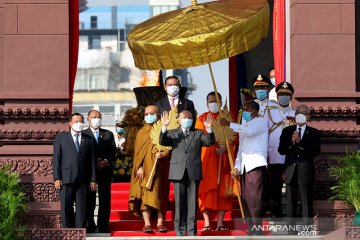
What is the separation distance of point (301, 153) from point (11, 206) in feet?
12.6

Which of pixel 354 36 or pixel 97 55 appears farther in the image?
pixel 97 55

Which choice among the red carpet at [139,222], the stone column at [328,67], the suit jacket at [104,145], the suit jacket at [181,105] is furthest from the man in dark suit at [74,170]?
the stone column at [328,67]

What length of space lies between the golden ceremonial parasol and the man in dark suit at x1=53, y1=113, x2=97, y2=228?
4.46 feet

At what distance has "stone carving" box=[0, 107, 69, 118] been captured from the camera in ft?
66.6

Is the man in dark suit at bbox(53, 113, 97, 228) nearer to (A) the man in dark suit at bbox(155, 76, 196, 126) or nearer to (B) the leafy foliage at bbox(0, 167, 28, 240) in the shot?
(B) the leafy foliage at bbox(0, 167, 28, 240)

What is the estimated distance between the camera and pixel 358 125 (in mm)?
20500

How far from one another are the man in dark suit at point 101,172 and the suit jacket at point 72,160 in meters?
0.31

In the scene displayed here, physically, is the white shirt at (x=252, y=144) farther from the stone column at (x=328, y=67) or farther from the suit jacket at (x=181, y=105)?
the stone column at (x=328, y=67)

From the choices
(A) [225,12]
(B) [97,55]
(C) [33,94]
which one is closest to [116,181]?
(C) [33,94]

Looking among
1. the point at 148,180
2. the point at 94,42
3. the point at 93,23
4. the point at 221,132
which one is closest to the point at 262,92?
the point at 221,132

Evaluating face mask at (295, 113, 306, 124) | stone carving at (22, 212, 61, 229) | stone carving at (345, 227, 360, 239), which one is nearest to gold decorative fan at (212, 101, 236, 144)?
face mask at (295, 113, 306, 124)

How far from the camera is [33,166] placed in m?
20.1

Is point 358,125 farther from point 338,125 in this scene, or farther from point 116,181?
point 116,181

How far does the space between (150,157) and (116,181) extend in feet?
9.13
